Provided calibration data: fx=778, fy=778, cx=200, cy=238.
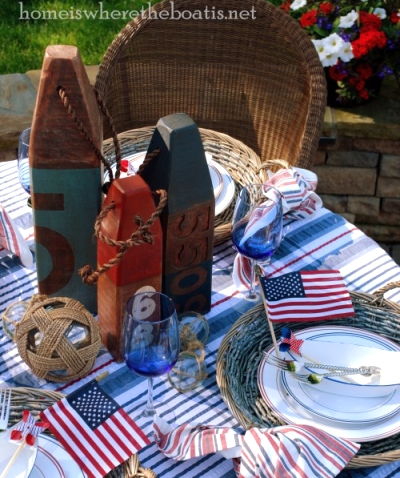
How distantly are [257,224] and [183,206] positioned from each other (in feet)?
0.63

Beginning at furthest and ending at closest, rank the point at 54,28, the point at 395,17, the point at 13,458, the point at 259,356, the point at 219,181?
the point at 54,28 < the point at 395,17 < the point at 219,181 < the point at 259,356 < the point at 13,458

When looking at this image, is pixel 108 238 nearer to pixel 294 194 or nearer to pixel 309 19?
pixel 294 194

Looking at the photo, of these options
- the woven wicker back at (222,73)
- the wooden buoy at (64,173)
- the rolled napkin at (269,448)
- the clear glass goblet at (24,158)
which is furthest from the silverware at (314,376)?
the woven wicker back at (222,73)

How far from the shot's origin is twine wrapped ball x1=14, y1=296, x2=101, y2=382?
134 cm

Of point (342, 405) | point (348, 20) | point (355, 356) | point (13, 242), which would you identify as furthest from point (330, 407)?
point (348, 20)

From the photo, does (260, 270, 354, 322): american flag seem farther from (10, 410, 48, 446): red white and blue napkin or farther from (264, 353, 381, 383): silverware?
(10, 410, 48, 446): red white and blue napkin

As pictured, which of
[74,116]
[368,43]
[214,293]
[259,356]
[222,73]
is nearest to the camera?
[74,116]

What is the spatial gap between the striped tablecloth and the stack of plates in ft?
0.22

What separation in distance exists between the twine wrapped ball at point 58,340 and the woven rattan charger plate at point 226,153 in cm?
57

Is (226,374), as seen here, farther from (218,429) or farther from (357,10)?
(357,10)

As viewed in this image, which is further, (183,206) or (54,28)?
(54,28)

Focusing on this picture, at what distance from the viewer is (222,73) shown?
257 centimetres

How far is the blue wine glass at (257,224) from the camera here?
5.10 ft

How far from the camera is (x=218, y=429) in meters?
1.26
